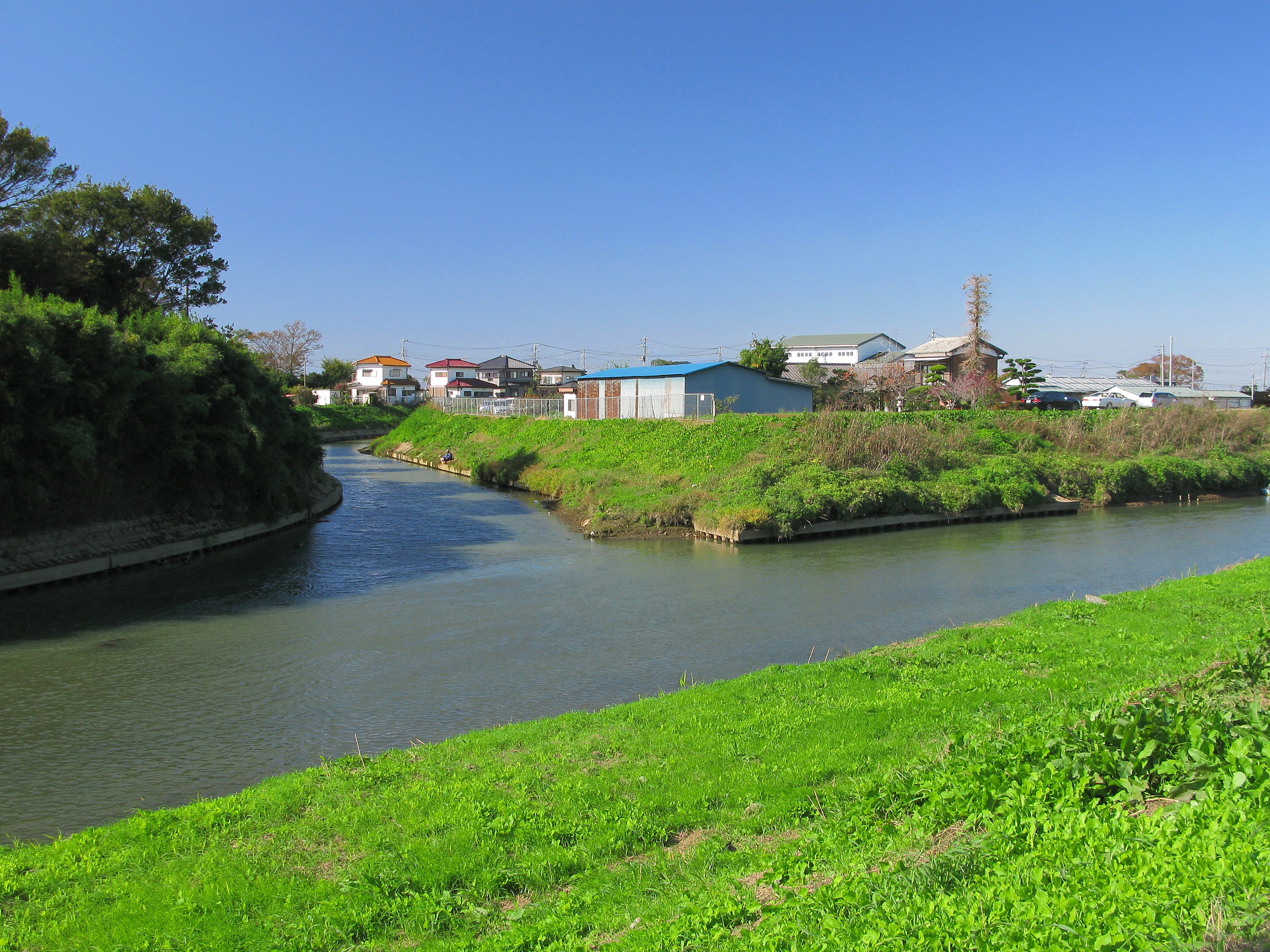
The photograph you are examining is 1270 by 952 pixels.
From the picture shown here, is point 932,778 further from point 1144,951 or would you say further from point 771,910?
point 1144,951

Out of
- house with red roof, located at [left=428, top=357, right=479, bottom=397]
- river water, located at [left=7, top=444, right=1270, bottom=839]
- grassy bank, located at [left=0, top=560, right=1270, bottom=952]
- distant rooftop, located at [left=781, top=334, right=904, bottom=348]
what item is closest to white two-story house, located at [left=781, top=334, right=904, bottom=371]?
distant rooftop, located at [left=781, top=334, right=904, bottom=348]

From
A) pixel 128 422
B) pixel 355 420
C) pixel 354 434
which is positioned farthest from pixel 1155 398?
pixel 355 420

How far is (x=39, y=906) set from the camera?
5.68 meters

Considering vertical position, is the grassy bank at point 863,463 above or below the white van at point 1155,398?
below

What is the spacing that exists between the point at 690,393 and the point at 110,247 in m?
24.3

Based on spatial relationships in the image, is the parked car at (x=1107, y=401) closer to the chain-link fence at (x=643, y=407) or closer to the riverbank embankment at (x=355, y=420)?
the chain-link fence at (x=643, y=407)

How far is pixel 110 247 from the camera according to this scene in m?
31.3

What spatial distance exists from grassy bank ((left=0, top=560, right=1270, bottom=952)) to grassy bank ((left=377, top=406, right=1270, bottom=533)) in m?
18.2

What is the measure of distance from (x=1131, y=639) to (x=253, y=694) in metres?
11.8

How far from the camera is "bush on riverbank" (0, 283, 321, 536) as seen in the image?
1798cm

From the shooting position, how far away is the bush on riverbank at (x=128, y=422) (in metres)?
18.0

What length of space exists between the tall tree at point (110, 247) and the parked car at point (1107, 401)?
57.5 metres

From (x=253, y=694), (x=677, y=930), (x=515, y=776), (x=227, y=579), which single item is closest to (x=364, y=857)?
(x=515, y=776)

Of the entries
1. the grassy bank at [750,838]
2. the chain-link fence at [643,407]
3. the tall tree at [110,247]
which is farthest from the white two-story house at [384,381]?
the grassy bank at [750,838]
